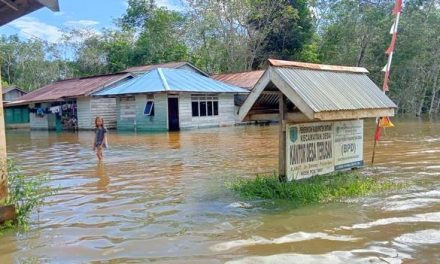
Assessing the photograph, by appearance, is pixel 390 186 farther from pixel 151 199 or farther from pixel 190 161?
pixel 190 161

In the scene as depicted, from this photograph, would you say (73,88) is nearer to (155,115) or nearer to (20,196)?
(155,115)

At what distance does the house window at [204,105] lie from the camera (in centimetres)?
3164

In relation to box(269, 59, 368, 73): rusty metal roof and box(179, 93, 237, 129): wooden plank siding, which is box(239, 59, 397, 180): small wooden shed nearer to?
box(269, 59, 368, 73): rusty metal roof

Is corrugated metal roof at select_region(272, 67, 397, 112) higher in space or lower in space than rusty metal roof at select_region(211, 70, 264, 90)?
lower

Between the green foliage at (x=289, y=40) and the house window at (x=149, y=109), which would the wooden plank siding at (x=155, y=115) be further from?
the green foliage at (x=289, y=40)

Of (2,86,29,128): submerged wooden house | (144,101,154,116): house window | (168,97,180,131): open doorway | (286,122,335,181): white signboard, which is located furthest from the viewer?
(2,86,29,128): submerged wooden house

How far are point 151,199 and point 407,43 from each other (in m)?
39.4

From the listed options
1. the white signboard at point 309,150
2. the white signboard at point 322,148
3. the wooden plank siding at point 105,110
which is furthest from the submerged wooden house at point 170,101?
the white signboard at point 309,150

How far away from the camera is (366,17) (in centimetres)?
4391

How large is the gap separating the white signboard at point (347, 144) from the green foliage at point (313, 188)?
0.61 metres

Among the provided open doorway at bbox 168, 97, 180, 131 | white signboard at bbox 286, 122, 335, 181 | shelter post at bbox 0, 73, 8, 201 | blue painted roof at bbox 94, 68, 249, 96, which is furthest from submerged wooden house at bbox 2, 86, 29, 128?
shelter post at bbox 0, 73, 8, 201

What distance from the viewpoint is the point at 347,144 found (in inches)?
387

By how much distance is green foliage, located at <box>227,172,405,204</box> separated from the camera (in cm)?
775

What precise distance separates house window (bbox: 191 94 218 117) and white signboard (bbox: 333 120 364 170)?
21.8m
